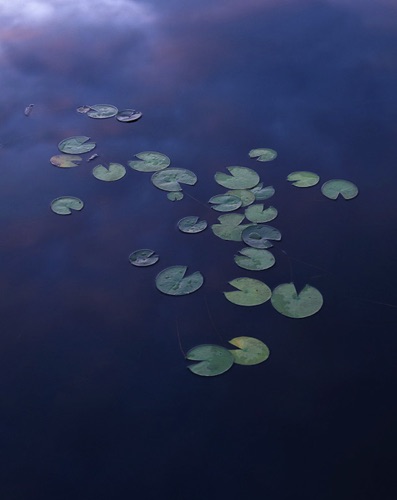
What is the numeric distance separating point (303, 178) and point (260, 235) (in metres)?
0.46

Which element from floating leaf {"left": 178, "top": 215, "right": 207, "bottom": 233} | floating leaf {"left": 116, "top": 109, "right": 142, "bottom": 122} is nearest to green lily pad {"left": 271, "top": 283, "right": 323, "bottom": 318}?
floating leaf {"left": 178, "top": 215, "right": 207, "bottom": 233}

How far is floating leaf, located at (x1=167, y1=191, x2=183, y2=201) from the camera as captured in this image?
112 inches

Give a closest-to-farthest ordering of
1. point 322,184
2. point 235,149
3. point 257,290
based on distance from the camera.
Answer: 1. point 257,290
2. point 322,184
3. point 235,149

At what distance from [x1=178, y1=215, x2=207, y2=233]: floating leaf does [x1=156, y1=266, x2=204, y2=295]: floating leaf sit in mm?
230

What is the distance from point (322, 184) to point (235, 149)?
1.53 feet

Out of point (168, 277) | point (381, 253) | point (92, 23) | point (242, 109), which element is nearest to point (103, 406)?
point (168, 277)

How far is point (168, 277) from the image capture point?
8.11ft

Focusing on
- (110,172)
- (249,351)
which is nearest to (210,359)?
(249,351)

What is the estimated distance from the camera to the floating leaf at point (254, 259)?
8.22 feet

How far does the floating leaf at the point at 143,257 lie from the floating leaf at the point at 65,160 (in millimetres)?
697

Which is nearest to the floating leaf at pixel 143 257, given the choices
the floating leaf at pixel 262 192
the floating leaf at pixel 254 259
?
the floating leaf at pixel 254 259

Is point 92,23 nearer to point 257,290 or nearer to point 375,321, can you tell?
point 257,290

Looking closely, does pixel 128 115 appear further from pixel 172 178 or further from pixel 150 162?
pixel 172 178

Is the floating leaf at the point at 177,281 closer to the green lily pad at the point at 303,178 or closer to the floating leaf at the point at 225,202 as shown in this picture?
the floating leaf at the point at 225,202
